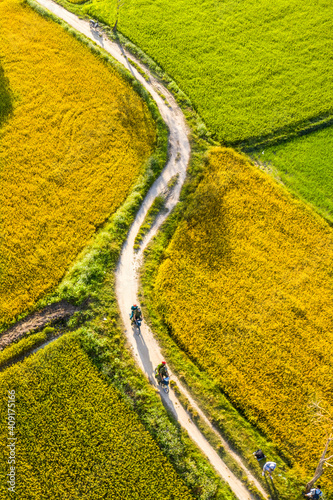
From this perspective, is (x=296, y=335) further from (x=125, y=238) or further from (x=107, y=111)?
(x=107, y=111)

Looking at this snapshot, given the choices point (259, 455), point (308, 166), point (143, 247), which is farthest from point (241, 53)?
point (259, 455)

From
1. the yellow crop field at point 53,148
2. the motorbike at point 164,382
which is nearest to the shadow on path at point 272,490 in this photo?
the motorbike at point 164,382

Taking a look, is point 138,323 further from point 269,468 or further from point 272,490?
point 272,490

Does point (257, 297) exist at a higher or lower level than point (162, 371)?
higher

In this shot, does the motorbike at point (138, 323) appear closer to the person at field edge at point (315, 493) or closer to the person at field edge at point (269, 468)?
the person at field edge at point (269, 468)

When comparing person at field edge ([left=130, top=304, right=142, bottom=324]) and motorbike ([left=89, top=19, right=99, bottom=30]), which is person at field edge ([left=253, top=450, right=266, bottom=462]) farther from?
motorbike ([left=89, top=19, right=99, bottom=30])

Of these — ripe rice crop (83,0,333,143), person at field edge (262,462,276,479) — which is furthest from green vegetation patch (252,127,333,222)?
person at field edge (262,462,276,479)
